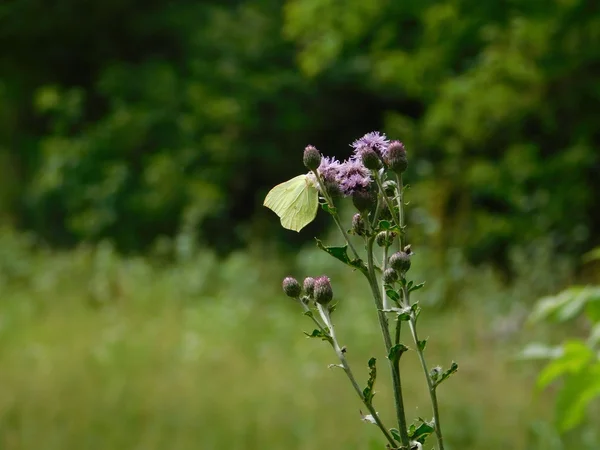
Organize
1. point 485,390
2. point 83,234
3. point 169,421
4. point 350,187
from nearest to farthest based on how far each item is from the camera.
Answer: point 350,187
point 169,421
point 485,390
point 83,234

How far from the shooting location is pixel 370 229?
37.4 inches

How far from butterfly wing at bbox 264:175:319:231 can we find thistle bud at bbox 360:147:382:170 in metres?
0.07

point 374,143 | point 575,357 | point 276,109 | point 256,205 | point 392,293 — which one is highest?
point 276,109

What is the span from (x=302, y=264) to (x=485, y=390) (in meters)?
5.64

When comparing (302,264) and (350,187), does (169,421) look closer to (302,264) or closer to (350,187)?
(350,187)

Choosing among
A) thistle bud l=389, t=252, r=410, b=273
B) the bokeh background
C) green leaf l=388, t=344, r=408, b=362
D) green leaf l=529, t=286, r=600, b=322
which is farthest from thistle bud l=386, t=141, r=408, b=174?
green leaf l=529, t=286, r=600, b=322

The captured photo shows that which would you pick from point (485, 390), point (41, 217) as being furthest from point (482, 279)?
point (41, 217)

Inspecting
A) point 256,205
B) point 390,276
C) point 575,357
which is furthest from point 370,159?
point 256,205

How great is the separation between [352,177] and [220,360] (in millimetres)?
5048

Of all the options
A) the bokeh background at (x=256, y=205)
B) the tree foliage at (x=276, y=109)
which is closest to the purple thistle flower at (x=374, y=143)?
the bokeh background at (x=256, y=205)

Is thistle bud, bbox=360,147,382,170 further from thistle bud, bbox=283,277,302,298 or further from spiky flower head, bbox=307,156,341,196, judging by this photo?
thistle bud, bbox=283,277,302,298

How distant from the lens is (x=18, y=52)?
14648 millimetres

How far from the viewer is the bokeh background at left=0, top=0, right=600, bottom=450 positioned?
4.67 meters

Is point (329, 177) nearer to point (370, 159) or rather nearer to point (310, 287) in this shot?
point (370, 159)
